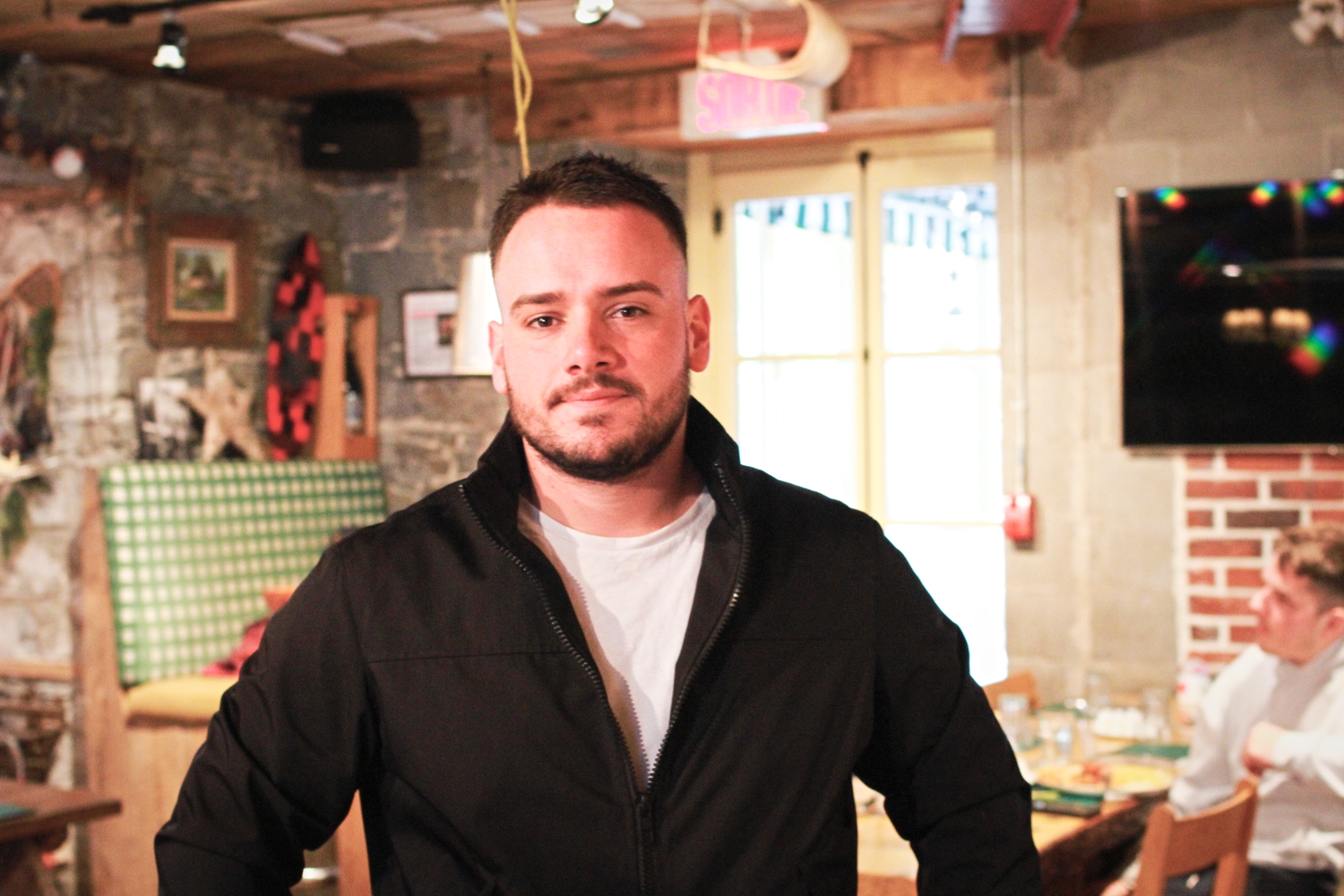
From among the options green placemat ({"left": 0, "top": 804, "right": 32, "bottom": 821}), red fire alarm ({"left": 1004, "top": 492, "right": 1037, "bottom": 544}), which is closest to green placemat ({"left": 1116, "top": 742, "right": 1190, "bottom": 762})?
red fire alarm ({"left": 1004, "top": 492, "right": 1037, "bottom": 544})

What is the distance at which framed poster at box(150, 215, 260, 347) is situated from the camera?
5180 mm

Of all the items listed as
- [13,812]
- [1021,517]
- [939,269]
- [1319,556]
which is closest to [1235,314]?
[1021,517]

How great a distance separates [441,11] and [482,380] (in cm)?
167

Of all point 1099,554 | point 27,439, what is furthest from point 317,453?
point 1099,554

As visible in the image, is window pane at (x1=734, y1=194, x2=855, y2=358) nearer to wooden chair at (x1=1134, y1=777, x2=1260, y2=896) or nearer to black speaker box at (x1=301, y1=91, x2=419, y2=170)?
black speaker box at (x1=301, y1=91, x2=419, y2=170)

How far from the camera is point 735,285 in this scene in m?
5.87

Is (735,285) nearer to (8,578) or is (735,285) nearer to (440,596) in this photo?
(8,578)

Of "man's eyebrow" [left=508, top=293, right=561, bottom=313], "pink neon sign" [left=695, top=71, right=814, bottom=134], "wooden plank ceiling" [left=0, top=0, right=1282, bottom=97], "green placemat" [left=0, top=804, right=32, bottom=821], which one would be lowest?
"green placemat" [left=0, top=804, right=32, bottom=821]

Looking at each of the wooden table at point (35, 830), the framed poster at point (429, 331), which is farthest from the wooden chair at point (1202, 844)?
the framed poster at point (429, 331)

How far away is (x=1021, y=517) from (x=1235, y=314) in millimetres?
901

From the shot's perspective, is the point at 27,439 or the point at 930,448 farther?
the point at 930,448

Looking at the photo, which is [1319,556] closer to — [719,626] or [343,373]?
[719,626]

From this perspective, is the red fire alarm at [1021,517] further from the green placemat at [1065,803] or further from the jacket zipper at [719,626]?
the jacket zipper at [719,626]

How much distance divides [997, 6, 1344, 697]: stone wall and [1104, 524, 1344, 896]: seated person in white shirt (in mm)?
1324
